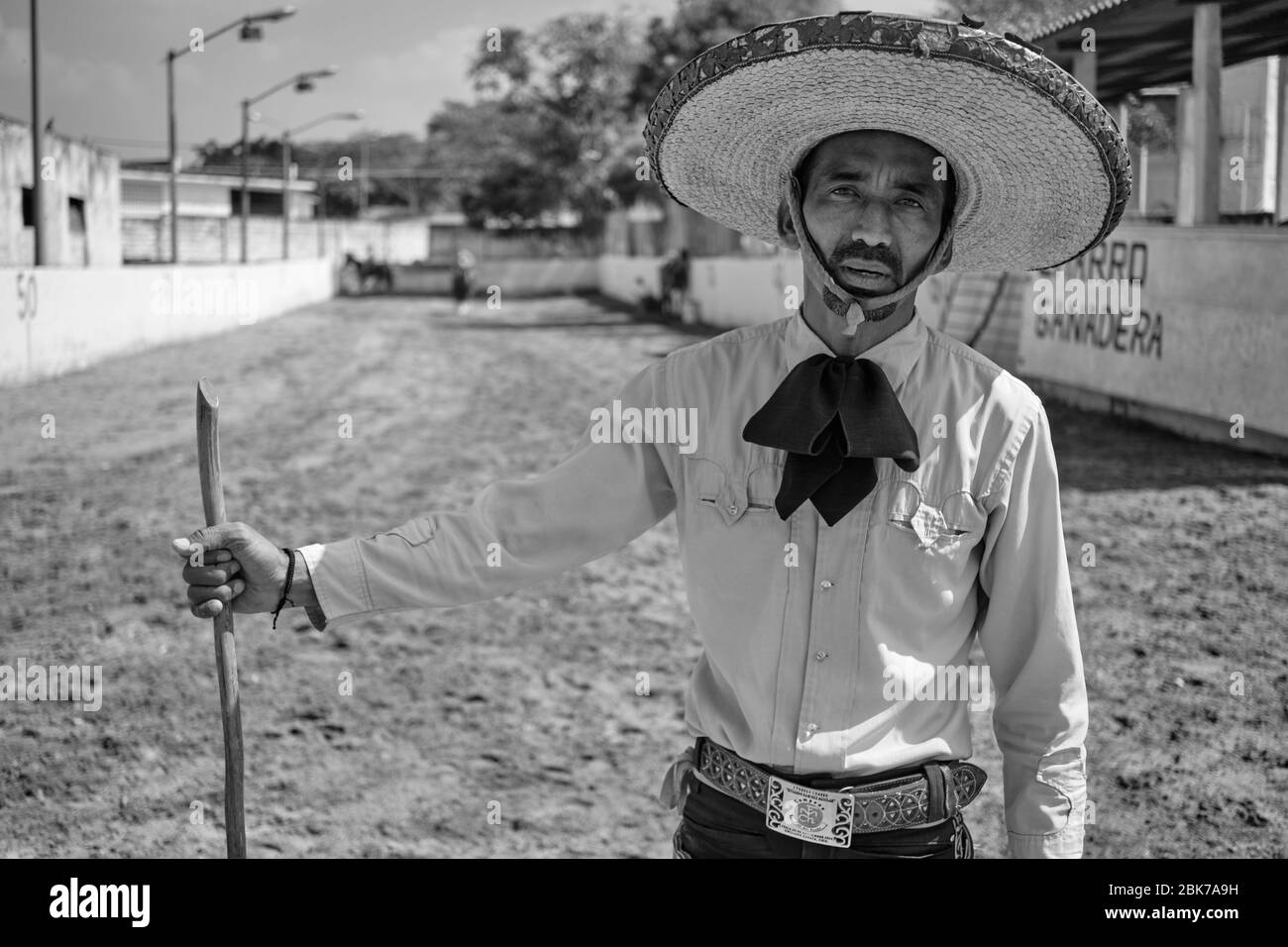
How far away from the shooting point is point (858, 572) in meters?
2.07

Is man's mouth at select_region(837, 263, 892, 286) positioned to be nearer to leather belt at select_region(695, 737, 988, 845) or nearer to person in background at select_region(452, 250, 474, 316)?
leather belt at select_region(695, 737, 988, 845)

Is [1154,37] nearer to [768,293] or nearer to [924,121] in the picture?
[768,293]

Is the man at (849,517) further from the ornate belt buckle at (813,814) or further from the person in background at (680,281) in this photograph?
the person in background at (680,281)

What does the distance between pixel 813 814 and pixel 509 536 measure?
2.22 ft

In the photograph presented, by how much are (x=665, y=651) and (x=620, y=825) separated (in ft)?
5.76

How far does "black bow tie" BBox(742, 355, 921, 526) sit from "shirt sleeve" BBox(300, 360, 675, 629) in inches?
9.9

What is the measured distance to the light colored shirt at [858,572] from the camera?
207 cm

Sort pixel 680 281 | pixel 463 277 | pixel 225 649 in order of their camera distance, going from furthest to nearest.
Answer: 1. pixel 463 277
2. pixel 680 281
3. pixel 225 649

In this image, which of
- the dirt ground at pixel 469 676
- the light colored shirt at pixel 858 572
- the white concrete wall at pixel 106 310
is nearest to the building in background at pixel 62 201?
the white concrete wall at pixel 106 310

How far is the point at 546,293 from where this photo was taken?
158 feet

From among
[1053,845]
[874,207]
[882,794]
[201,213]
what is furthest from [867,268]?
[201,213]

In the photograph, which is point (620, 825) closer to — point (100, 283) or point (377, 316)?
point (100, 283)

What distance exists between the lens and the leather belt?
207 centimetres
